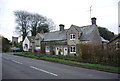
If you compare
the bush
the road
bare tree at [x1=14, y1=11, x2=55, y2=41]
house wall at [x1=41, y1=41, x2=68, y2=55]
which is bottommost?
the road

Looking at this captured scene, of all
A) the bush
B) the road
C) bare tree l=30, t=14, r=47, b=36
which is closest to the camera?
the road

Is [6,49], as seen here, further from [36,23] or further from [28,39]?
[36,23]

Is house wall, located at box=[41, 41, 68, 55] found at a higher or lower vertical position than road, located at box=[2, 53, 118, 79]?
higher

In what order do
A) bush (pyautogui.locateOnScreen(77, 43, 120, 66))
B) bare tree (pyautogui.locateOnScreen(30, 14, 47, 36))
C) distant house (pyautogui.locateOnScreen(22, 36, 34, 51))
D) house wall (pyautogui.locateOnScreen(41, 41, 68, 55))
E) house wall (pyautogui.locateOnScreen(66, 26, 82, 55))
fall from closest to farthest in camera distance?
bush (pyautogui.locateOnScreen(77, 43, 120, 66)), house wall (pyautogui.locateOnScreen(66, 26, 82, 55)), house wall (pyautogui.locateOnScreen(41, 41, 68, 55)), distant house (pyautogui.locateOnScreen(22, 36, 34, 51)), bare tree (pyautogui.locateOnScreen(30, 14, 47, 36))

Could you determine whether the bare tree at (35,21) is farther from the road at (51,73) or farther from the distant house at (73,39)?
the road at (51,73)

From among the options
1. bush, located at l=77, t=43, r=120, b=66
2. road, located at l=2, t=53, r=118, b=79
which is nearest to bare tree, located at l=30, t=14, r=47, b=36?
bush, located at l=77, t=43, r=120, b=66

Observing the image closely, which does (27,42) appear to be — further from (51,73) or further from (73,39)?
(51,73)

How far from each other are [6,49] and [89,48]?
1946 inches

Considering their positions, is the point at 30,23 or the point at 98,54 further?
the point at 30,23

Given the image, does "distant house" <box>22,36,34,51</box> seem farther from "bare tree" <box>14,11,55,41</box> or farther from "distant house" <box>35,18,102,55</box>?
"distant house" <box>35,18,102,55</box>

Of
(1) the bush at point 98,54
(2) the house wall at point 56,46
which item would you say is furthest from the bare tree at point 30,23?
(1) the bush at point 98,54

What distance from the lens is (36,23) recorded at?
229 ft

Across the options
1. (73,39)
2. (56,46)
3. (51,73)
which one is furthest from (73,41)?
(51,73)

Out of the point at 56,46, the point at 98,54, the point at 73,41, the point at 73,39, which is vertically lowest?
the point at 98,54
